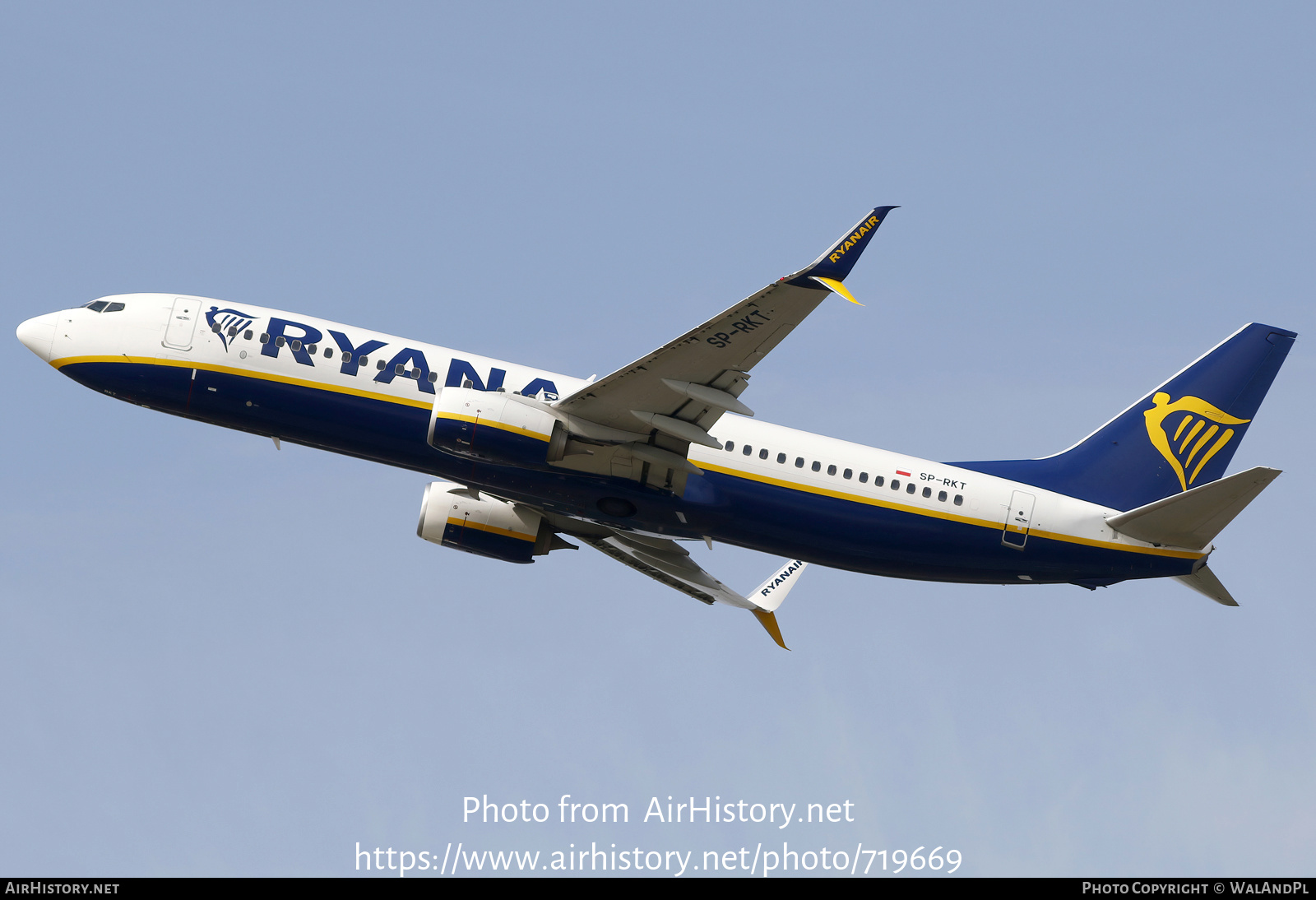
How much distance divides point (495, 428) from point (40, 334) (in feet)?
46.9

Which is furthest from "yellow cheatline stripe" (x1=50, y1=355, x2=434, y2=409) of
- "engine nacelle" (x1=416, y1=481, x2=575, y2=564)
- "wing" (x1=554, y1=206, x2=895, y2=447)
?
"engine nacelle" (x1=416, y1=481, x2=575, y2=564)

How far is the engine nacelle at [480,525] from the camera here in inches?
1649

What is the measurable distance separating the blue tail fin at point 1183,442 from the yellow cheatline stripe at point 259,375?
16.4m

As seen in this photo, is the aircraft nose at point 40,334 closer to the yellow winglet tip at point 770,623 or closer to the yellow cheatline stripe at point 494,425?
the yellow cheatline stripe at point 494,425

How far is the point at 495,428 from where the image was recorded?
34.7 meters

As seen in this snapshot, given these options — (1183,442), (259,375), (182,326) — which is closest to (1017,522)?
(1183,442)

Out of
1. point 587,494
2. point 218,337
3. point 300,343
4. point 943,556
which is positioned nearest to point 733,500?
point 587,494

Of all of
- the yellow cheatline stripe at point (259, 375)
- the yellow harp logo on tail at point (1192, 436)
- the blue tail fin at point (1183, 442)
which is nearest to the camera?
the yellow cheatline stripe at point (259, 375)

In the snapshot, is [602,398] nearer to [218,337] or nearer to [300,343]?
[300,343]

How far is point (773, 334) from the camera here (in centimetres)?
3141

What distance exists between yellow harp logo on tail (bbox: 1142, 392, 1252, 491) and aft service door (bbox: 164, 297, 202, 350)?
28.2 meters

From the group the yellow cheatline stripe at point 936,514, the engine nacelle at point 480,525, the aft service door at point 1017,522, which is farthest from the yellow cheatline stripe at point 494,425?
the aft service door at point 1017,522

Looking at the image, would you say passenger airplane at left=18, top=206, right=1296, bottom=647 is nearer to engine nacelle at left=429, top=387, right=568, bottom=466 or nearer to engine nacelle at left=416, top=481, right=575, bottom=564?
engine nacelle at left=429, top=387, right=568, bottom=466

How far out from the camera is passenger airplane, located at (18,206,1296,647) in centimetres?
3512
